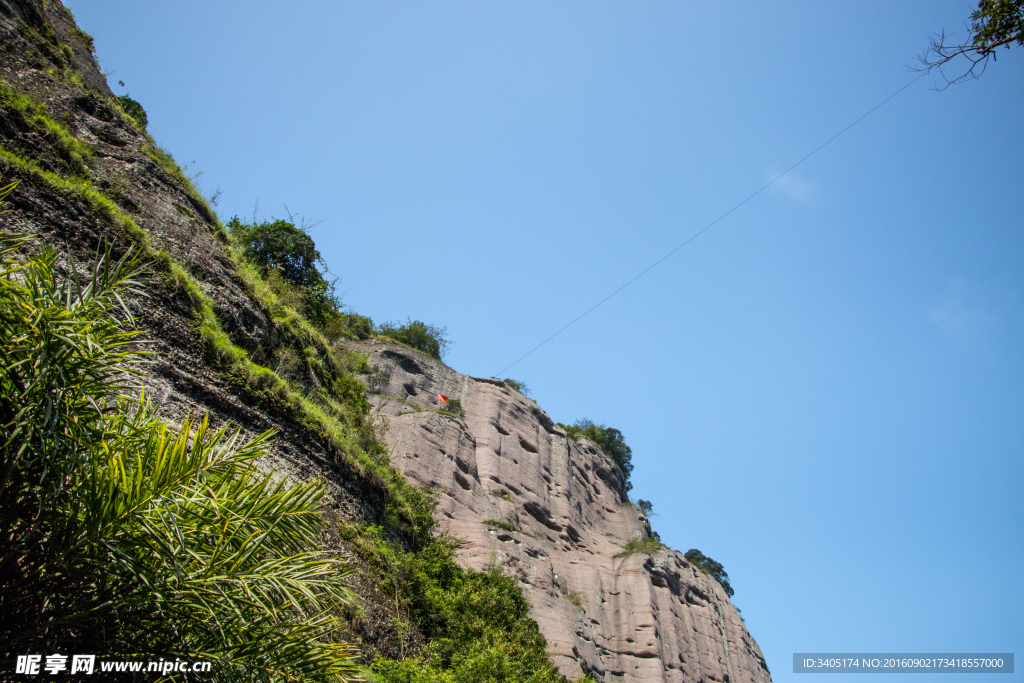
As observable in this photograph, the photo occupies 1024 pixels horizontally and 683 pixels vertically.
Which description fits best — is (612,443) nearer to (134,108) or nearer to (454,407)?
(454,407)

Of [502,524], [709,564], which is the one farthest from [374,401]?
[709,564]

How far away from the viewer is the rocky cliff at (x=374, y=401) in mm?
11211

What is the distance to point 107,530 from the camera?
203 inches

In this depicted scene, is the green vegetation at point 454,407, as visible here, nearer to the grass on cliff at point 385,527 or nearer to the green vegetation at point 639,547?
the green vegetation at point 639,547

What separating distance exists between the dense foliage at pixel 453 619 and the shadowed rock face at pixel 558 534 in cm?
210

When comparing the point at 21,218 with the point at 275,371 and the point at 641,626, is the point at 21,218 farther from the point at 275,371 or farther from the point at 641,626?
the point at 641,626

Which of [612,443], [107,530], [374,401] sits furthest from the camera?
[612,443]

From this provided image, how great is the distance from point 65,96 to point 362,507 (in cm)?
1092

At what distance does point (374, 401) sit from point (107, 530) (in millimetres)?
19993

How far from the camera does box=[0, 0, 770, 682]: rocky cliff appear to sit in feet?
36.8

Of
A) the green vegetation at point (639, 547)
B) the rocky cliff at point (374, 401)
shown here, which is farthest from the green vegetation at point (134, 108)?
the green vegetation at point (639, 547)

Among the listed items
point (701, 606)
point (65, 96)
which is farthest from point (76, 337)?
point (701, 606)

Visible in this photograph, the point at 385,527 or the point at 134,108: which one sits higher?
the point at 134,108

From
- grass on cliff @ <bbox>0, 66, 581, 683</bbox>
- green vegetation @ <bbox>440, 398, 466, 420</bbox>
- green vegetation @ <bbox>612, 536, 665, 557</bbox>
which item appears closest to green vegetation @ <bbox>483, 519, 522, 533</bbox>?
grass on cliff @ <bbox>0, 66, 581, 683</bbox>
